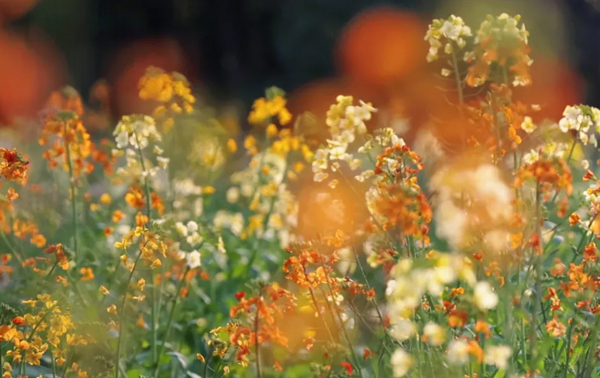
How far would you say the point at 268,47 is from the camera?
13.9 metres

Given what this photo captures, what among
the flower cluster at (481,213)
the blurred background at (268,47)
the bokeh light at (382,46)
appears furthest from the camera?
the bokeh light at (382,46)

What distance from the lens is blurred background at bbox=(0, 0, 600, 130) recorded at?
11266 millimetres

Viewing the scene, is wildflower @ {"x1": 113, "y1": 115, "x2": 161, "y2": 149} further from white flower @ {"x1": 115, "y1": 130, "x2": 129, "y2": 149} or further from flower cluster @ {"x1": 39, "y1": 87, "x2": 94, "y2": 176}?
flower cluster @ {"x1": 39, "y1": 87, "x2": 94, "y2": 176}

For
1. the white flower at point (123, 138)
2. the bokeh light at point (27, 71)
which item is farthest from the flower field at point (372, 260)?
the bokeh light at point (27, 71)

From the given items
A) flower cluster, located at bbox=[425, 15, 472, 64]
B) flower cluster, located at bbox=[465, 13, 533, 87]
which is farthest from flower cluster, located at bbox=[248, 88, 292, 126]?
flower cluster, located at bbox=[465, 13, 533, 87]

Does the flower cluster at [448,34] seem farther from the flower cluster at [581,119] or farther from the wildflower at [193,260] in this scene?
the wildflower at [193,260]

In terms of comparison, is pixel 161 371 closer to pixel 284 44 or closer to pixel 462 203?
pixel 462 203

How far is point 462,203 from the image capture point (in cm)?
295

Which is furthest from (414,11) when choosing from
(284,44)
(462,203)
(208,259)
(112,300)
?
(462,203)

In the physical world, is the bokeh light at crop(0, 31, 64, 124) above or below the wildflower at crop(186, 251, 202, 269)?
above

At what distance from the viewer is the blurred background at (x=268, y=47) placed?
11.3 metres

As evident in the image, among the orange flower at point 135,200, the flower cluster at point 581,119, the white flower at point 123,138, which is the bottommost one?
the orange flower at point 135,200

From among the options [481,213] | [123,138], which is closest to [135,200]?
[123,138]

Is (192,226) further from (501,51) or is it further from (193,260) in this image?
(501,51)
